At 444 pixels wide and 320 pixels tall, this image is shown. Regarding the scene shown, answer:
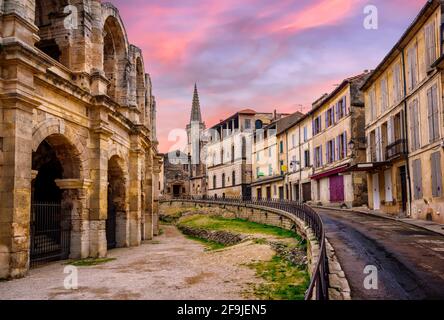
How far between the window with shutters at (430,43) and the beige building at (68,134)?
13.9 metres

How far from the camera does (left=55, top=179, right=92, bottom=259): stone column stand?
14.4 meters

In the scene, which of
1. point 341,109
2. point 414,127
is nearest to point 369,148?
point 341,109

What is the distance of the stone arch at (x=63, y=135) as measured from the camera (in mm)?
11787

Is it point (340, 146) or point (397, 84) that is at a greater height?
point (397, 84)

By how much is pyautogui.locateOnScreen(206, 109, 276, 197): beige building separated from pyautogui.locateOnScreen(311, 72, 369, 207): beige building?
57.1ft

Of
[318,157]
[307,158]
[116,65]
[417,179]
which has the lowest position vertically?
[417,179]

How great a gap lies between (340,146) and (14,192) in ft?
82.2

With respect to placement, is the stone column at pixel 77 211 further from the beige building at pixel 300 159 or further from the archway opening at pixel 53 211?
the beige building at pixel 300 159

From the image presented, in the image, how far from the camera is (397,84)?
2141cm

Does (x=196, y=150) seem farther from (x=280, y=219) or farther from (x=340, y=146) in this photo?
(x=280, y=219)

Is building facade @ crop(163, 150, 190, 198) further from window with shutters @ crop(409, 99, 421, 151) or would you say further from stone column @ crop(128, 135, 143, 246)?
window with shutters @ crop(409, 99, 421, 151)

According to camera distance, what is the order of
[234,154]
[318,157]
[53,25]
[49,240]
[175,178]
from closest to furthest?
[53,25], [49,240], [318,157], [234,154], [175,178]

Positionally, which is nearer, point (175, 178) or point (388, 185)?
point (388, 185)
